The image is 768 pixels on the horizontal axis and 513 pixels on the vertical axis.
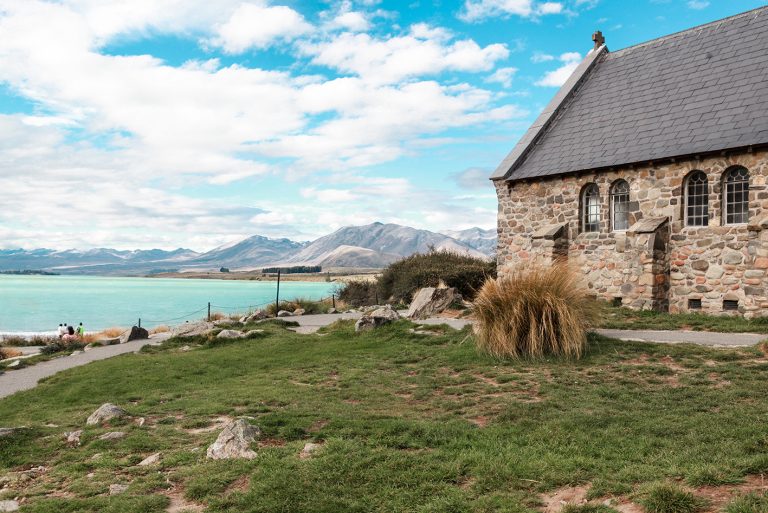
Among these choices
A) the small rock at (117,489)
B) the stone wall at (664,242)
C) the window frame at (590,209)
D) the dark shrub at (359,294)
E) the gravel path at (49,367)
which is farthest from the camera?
the dark shrub at (359,294)

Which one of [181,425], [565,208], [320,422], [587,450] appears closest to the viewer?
[587,450]

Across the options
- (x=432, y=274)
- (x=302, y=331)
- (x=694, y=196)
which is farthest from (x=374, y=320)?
(x=432, y=274)

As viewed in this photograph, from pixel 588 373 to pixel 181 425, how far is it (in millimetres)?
6126

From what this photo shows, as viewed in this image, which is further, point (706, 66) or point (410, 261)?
point (410, 261)

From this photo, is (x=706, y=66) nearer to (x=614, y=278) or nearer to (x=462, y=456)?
(x=614, y=278)

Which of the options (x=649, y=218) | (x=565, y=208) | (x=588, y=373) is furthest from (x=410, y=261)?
(x=588, y=373)

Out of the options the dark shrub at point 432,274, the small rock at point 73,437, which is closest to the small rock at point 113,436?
the small rock at point 73,437

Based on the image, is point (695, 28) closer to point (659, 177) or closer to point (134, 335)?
point (659, 177)

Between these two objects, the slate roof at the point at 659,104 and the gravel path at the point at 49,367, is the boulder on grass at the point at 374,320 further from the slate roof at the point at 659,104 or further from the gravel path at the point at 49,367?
the slate roof at the point at 659,104

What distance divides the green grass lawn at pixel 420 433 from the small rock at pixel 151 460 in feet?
0.33

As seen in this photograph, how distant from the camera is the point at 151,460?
6496mm

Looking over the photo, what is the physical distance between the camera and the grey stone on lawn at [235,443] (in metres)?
6.31

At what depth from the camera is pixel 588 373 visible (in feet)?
30.9

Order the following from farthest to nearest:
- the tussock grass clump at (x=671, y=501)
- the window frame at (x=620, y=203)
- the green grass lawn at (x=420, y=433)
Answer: the window frame at (x=620, y=203) < the green grass lawn at (x=420, y=433) < the tussock grass clump at (x=671, y=501)
